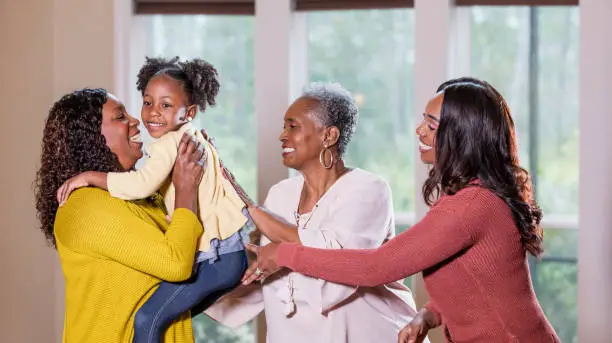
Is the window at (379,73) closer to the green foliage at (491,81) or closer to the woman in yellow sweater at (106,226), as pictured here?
the green foliage at (491,81)

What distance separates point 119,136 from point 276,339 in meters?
0.88

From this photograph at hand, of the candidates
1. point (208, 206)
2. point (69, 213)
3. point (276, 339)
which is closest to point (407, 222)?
point (276, 339)

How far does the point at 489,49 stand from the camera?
4.72 meters

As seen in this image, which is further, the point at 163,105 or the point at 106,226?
the point at 163,105

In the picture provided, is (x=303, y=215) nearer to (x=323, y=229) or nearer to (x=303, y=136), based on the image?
(x=323, y=229)

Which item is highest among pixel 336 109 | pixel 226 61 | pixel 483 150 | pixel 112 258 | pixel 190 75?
pixel 226 61

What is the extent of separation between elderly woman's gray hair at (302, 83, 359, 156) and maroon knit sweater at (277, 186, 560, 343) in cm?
75

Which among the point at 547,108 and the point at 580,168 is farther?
the point at 547,108

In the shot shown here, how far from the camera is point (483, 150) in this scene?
98.4 inches

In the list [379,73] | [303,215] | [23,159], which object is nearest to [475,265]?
[303,215]

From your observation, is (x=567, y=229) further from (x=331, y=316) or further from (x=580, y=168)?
(x=331, y=316)

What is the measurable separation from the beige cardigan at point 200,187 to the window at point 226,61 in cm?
181

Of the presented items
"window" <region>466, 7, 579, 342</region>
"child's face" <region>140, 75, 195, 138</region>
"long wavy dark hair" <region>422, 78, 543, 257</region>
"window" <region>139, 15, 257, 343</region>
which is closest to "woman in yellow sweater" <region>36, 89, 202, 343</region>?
"child's face" <region>140, 75, 195, 138</region>

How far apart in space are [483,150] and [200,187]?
0.92 m
